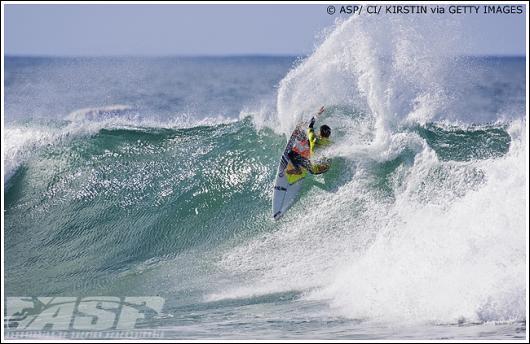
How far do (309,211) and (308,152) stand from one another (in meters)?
1.17

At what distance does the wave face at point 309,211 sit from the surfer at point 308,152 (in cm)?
22

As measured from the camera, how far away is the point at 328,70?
1216 centimetres

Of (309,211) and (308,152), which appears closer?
(309,211)

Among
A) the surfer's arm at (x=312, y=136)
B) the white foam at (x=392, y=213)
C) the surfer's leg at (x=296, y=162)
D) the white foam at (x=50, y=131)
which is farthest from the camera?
the white foam at (x=50, y=131)

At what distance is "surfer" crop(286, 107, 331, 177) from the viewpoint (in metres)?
10.6

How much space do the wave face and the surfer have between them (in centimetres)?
22

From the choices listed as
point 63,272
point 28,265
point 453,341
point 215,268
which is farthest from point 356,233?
point 28,265

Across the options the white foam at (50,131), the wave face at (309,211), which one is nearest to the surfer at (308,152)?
the wave face at (309,211)

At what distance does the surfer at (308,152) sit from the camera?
1059cm

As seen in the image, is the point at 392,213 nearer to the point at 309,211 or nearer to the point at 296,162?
the point at 309,211

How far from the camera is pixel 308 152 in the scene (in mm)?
10742

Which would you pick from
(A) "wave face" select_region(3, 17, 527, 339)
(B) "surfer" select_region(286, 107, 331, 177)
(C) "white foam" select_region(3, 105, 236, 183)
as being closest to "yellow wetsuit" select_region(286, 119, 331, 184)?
(B) "surfer" select_region(286, 107, 331, 177)

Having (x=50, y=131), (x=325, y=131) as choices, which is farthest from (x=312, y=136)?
(x=50, y=131)

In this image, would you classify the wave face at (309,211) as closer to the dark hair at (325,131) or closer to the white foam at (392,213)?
the white foam at (392,213)
